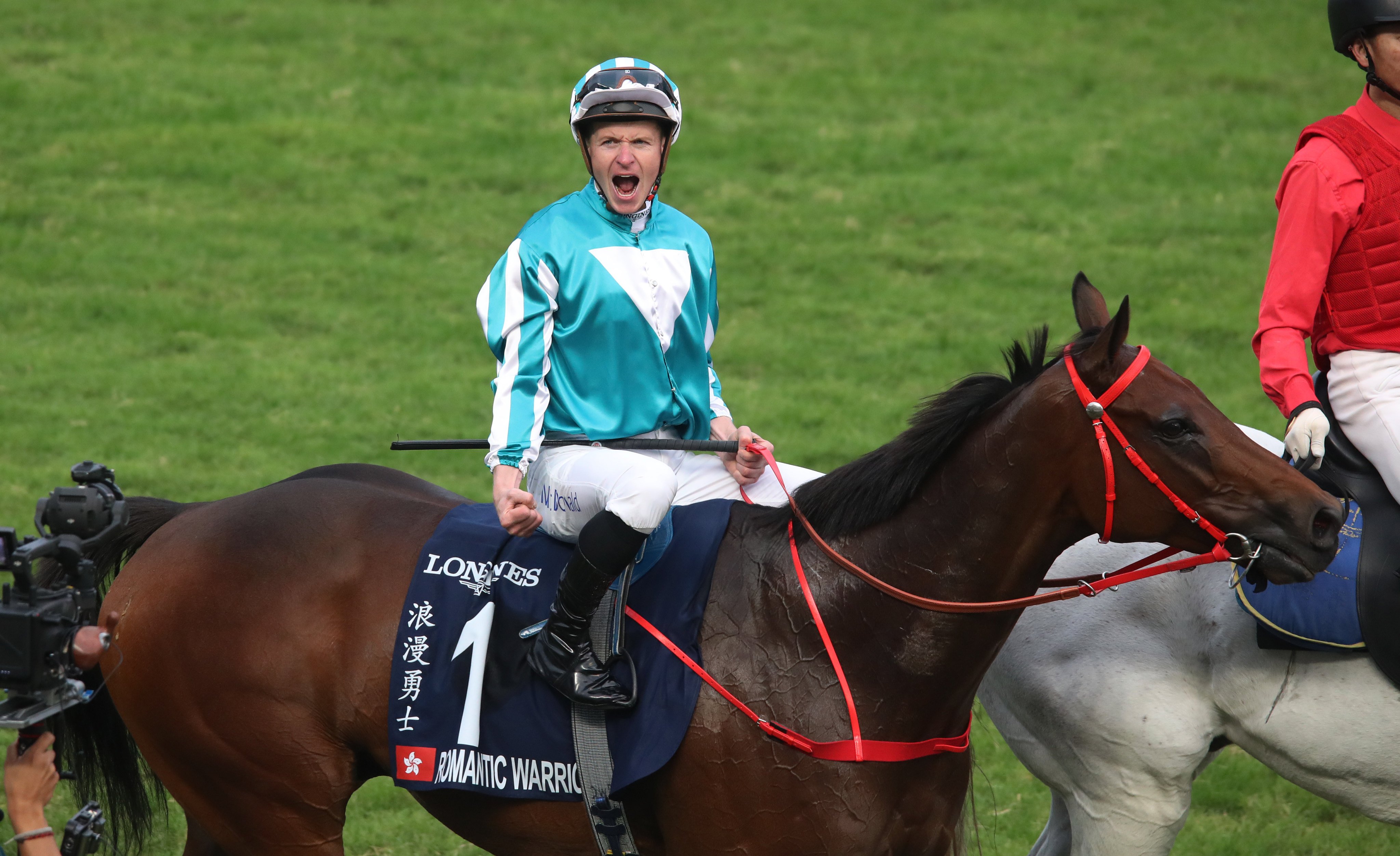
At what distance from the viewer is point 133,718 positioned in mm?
3953

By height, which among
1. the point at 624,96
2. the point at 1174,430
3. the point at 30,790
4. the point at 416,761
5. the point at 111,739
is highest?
the point at 624,96

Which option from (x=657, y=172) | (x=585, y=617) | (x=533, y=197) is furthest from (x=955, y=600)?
(x=533, y=197)

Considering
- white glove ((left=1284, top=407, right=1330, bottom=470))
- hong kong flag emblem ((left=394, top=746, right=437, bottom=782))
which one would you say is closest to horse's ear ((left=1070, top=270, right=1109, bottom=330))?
white glove ((left=1284, top=407, right=1330, bottom=470))

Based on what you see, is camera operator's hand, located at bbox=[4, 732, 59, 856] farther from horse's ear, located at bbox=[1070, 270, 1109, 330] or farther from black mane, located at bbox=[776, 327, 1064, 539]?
horse's ear, located at bbox=[1070, 270, 1109, 330]

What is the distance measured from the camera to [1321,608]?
12.0 feet

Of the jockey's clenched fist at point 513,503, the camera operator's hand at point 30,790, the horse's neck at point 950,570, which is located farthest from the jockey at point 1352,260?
the camera operator's hand at point 30,790

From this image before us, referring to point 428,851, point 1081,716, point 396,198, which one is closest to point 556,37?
point 396,198

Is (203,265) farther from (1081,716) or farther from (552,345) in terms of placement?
(1081,716)

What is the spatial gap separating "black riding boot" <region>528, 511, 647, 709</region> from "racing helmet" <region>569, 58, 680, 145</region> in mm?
1096

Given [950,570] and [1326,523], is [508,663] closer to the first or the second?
[950,570]

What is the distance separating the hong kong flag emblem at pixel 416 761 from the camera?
12.0ft

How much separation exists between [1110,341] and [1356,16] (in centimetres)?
130

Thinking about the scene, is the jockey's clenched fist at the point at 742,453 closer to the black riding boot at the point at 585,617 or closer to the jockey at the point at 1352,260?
the black riding boot at the point at 585,617

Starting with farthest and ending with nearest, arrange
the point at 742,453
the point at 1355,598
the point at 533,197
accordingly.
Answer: the point at 533,197 < the point at 742,453 < the point at 1355,598
